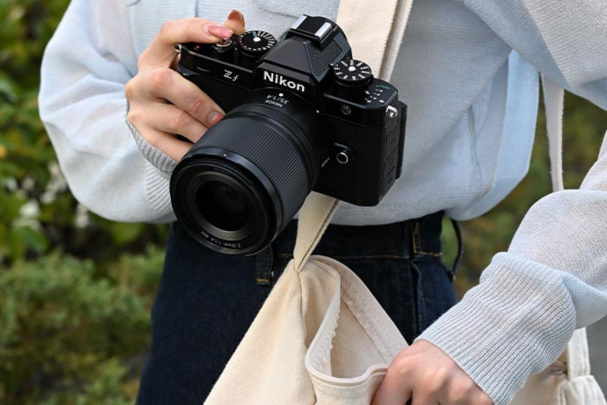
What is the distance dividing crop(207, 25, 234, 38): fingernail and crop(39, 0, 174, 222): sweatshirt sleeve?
24 cm

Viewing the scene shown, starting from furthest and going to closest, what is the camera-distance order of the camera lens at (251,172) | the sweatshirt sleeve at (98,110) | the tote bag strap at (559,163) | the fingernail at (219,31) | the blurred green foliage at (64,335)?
1. the blurred green foliage at (64,335)
2. the sweatshirt sleeve at (98,110)
3. the tote bag strap at (559,163)
4. the fingernail at (219,31)
5. the camera lens at (251,172)

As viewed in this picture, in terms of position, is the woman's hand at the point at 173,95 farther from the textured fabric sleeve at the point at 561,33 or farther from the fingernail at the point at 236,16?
the textured fabric sleeve at the point at 561,33

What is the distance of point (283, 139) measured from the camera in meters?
0.92

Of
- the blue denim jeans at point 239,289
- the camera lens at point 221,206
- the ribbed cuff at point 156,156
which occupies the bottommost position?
the blue denim jeans at point 239,289

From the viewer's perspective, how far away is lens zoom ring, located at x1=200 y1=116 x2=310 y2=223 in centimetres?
90

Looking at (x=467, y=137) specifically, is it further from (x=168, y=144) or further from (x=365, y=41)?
(x=168, y=144)

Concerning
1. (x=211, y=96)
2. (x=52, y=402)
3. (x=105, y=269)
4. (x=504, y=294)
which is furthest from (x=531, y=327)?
(x=105, y=269)

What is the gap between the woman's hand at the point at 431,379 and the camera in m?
0.90

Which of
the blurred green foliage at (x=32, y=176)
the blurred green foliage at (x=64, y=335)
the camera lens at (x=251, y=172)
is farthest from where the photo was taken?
the blurred green foliage at (x=32, y=176)

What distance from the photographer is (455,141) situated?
3.72ft

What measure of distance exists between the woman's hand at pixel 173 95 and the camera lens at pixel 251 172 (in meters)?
0.07

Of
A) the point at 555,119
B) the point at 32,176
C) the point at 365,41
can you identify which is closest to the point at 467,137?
the point at 555,119

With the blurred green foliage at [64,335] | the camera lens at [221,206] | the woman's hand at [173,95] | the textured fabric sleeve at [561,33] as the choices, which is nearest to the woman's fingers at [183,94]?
the woman's hand at [173,95]

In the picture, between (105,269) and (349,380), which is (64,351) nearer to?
(105,269)
